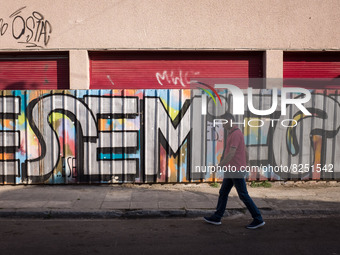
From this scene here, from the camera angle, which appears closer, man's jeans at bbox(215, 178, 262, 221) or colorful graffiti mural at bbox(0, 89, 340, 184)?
man's jeans at bbox(215, 178, 262, 221)

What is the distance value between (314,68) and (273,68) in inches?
53.4

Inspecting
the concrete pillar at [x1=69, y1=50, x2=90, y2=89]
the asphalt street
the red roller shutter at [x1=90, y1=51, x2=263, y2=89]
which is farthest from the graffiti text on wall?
the asphalt street

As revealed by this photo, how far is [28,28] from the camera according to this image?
9430mm

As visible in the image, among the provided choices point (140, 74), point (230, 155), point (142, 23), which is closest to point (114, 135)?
point (140, 74)

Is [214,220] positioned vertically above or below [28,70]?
below

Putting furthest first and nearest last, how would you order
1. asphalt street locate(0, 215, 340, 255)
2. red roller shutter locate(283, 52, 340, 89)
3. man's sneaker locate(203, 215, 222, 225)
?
red roller shutter locate(283, 52, 340, 89) < man's sneaker locate(203, 215, 222, 225) < asphalt street locate(0, 215, 340, 255)

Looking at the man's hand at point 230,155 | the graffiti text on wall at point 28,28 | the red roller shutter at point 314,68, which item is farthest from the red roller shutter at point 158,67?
the man's hand at point 230,155

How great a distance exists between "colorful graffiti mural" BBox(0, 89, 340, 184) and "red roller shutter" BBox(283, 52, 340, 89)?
6.83ft

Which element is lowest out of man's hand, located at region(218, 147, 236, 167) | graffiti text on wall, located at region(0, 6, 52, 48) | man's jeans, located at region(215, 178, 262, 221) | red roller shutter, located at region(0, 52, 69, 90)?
man's jeans, located at region(215, 178, 262, 221)

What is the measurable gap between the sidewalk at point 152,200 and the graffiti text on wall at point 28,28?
413 cm

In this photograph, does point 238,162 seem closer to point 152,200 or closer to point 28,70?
point 152,200

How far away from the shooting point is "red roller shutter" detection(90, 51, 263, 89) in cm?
971

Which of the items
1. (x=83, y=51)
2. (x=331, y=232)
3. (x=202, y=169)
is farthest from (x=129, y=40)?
(x=331, y=232)

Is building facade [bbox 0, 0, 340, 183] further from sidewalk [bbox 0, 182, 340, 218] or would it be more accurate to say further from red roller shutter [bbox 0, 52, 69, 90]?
sidewalk [bbox 0, 182, 340, 218]
